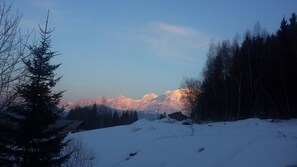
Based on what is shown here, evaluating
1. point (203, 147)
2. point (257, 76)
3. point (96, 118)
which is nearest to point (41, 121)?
point (203, 147)

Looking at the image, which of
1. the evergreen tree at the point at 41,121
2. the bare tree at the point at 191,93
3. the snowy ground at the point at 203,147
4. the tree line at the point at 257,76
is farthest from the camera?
the bare tree at the point at 191,93

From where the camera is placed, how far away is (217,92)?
61.0 metres

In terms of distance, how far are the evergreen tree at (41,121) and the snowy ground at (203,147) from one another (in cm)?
934

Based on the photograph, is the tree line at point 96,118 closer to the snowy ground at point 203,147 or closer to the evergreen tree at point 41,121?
the snowy ground at point 203,147

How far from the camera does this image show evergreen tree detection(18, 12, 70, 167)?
55.0 feet

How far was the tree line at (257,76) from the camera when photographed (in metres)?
46.3

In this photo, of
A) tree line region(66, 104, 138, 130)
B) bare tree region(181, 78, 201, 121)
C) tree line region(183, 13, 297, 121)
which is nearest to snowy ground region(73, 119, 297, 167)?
tree line region(183, 13, 297, 121)

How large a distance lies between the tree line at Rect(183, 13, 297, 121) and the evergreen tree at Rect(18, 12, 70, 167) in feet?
109

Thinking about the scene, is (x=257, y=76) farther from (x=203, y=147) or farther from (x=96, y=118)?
(x=96, y=118)

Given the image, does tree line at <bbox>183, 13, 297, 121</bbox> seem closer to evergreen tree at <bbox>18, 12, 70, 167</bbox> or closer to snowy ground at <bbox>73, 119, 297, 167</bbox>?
snowy ground at <bbox>73, 119, 297, 167</bbox>

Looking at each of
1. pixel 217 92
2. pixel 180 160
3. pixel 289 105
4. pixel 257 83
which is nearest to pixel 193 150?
pixel 180 160

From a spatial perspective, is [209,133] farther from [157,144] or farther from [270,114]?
[270,114]

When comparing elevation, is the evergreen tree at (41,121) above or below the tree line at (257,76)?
below

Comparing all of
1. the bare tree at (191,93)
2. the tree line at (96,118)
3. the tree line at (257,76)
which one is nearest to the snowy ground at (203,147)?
the tree line at (257,76)
